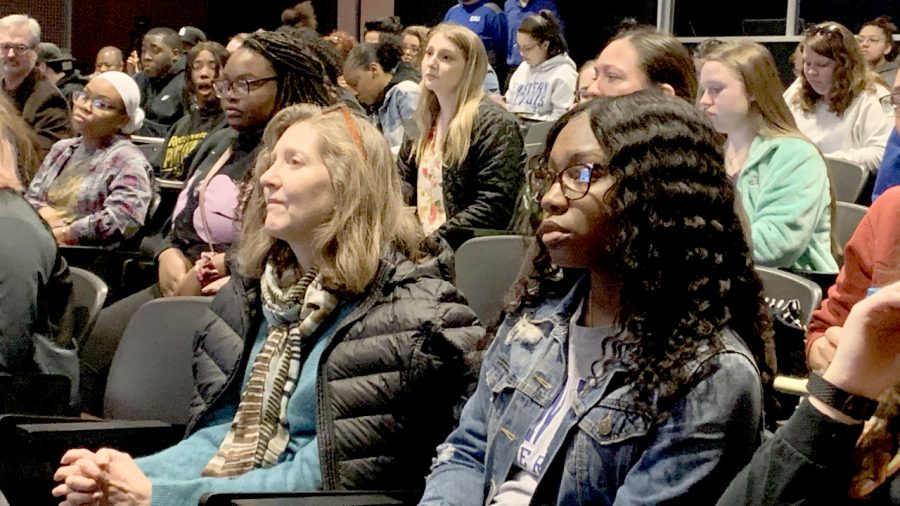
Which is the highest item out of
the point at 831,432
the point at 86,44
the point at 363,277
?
the point at 831,432

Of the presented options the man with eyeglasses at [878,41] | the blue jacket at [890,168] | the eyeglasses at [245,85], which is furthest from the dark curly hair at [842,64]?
the eyeglasses at [245,85]

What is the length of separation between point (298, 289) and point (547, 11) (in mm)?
6274

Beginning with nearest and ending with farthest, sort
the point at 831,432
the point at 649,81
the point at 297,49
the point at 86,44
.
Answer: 1. the point at 831,432
2. the point at 649,81
3. the point at 297,49
4. the point at 86,44

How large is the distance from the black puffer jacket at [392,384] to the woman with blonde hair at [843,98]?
337 cm

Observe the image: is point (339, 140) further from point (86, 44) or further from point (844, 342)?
point (86, 44)

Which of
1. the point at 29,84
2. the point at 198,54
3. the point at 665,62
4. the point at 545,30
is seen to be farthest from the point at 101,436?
the point at 545,30

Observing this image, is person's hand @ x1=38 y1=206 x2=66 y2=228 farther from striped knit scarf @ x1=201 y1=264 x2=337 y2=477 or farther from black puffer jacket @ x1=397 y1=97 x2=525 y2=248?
striped knit scarf @ x1=201 y1=264 x2=337 y2=477

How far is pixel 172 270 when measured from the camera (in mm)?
3525

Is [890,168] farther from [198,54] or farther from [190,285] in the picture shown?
[198,54]

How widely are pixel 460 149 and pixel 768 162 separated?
1.25m

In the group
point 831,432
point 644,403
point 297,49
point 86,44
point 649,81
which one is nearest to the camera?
point 831,432

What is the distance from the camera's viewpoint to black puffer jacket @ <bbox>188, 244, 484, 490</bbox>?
2076mm

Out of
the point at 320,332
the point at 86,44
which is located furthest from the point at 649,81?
the point at 86,44

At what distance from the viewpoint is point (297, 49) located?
11.0 ft
